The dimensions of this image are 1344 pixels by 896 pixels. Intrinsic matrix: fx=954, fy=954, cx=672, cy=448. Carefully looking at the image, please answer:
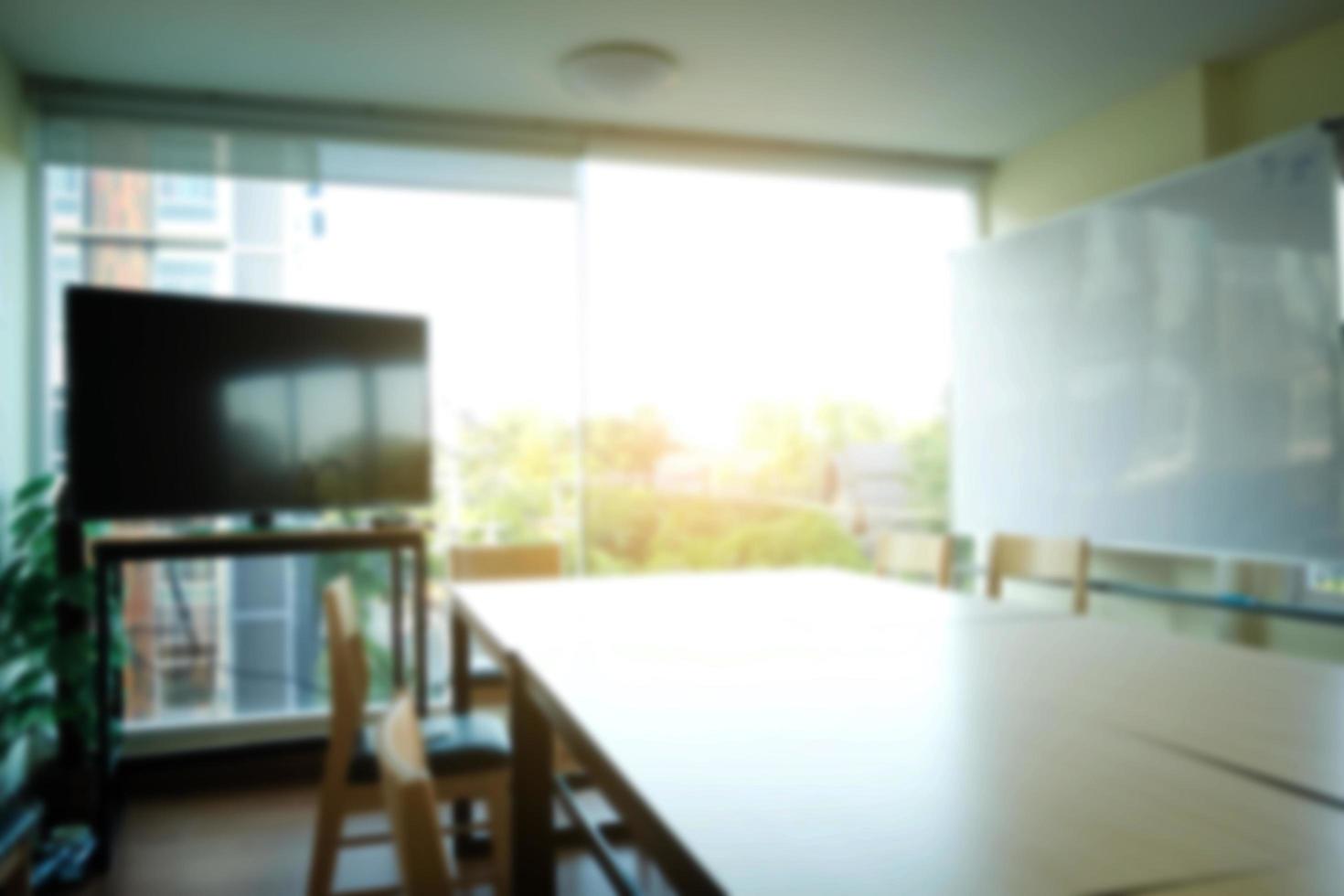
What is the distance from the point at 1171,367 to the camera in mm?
3590

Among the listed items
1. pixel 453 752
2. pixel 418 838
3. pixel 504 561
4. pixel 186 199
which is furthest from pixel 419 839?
pixel 186 199

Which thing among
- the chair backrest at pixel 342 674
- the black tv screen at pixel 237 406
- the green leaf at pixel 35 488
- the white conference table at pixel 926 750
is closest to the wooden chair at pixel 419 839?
the white conference table at pixel 926 750

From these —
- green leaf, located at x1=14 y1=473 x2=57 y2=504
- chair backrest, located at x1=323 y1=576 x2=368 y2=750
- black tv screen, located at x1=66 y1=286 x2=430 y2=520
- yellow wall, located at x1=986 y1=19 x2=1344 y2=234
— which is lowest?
chair backrest, located at x1=323 y1=576 x2=368 y2=750

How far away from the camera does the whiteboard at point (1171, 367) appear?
3.07 meters

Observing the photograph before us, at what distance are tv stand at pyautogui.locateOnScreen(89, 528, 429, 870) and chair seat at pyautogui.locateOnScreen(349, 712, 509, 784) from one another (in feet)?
3.41

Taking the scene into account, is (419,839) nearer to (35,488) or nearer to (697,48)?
(35,488)

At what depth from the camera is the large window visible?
3.92 metres

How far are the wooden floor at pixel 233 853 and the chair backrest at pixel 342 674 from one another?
772 mm

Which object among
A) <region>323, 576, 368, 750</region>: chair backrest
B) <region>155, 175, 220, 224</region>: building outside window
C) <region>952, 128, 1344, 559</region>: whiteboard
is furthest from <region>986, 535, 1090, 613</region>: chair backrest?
<region>155, 175, 220, 224</region>: building outside window

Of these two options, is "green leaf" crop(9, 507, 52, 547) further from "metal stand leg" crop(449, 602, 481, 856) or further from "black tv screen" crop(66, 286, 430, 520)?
"metal stand leg" crop(449, 602, 481, 856)

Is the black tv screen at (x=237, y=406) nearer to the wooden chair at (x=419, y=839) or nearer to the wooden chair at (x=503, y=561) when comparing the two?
the wooden chair at (x=503, y=561)

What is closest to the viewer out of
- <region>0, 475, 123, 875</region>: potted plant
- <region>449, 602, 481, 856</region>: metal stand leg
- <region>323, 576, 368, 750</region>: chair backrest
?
<region>323, 576, 368, 750</region>: chair backrest

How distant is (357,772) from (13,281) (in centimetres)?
257

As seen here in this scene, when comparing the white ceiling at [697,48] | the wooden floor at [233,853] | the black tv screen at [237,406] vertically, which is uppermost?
the white ceiling at [697,48]
